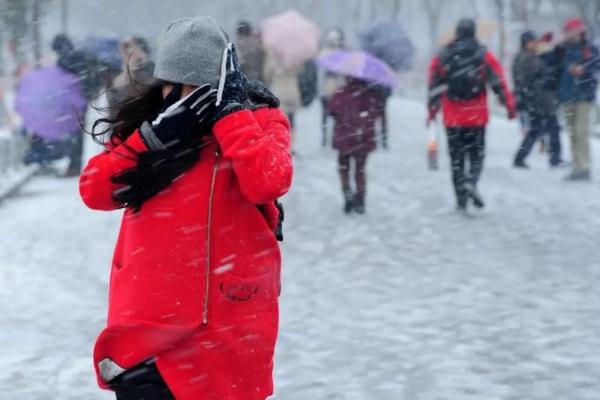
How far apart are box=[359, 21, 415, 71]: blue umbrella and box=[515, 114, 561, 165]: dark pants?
Answer: 15.5 feet

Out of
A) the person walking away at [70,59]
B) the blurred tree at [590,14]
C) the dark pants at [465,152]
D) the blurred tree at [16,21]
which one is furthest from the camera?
the blurred tree at [590,14]

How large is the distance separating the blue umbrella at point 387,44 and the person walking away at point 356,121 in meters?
8.51

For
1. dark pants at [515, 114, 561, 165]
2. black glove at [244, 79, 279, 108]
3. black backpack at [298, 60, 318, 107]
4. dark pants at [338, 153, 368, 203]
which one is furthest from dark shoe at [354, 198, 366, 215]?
black glove at [244, 79, 279, 108]

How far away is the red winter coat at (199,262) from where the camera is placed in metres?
2.69

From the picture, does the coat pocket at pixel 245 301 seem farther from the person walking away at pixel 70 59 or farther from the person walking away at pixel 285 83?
the person walking away at pixel 285 83

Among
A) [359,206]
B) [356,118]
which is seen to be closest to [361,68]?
[356,118]

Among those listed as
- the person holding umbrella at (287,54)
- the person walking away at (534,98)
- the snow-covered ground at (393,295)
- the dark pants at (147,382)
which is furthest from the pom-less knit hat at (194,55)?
the person holding umbrella at (287,54)

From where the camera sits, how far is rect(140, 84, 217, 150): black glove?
266 centimetres

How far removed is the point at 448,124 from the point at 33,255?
4.04 meters

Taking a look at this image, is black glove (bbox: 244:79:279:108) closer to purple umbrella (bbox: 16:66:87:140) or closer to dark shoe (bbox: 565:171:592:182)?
purple umbrella (bbox: 16:66:87:140)

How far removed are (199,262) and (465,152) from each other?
826 centimetres

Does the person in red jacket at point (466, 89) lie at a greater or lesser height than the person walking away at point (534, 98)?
greater

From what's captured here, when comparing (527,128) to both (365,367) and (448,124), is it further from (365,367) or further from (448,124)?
(365,367)

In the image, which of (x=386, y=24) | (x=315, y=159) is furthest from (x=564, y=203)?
(x=386, y=24)
